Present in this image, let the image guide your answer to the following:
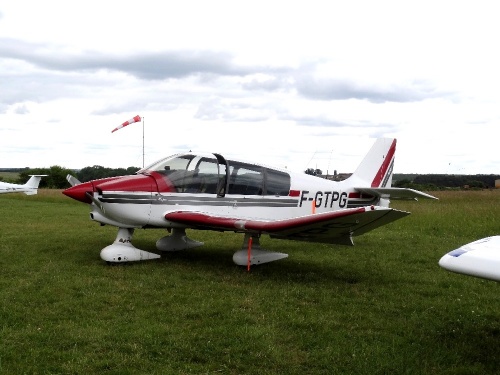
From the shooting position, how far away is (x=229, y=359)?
4234 millimetres

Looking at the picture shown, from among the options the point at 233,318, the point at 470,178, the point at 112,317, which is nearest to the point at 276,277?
the point at 233,318

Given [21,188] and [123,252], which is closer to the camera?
[123,252]

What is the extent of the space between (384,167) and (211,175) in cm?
415

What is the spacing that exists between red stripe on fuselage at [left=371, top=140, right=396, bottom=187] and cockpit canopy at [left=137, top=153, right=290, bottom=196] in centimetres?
274

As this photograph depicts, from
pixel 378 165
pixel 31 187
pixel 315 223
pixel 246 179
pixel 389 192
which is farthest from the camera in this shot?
pixel 31 187

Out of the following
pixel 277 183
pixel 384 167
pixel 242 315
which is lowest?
pixel 242 315

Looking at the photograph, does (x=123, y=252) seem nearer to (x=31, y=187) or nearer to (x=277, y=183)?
(x=277, y=183)

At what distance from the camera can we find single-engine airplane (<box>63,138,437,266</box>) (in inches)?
302

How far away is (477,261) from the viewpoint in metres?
3.70

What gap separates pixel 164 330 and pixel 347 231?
133 inches

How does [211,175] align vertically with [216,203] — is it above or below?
above

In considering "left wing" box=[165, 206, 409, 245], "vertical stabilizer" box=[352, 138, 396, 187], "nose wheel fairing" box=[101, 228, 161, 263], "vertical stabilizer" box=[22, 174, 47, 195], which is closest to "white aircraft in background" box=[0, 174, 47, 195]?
"vertical stabilizer" box=[22, 174, 47, 195]

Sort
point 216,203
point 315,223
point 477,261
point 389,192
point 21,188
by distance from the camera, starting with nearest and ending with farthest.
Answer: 1. point 477,261
2. point 315,223
3. point 216,203
4. point 389,192
5. point 21,188

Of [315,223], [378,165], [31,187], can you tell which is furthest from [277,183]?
[31,187]
